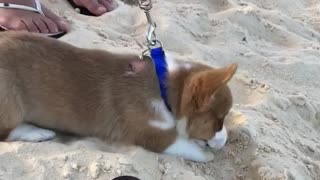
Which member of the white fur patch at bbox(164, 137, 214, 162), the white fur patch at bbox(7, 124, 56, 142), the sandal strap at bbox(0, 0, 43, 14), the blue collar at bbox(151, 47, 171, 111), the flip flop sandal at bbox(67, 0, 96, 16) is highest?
the blue collar at bbox(151, 47, 171, 111)

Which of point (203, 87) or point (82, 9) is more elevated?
point (203, 87)

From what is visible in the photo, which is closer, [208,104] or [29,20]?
[208,104]

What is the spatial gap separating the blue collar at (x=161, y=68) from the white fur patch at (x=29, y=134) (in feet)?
1.48

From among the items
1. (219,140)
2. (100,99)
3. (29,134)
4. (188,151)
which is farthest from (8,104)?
(219,140)

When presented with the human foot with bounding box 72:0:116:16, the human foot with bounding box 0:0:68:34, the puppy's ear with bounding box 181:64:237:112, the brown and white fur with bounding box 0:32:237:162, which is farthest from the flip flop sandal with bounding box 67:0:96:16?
the puppy's ear with bounding box 181:64:237:112

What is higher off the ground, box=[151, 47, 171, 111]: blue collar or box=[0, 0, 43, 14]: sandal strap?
box=[151, 47, 171, 111]: blue collar

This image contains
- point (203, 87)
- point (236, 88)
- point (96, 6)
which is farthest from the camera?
point (96, 6)

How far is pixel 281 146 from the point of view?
273 cm

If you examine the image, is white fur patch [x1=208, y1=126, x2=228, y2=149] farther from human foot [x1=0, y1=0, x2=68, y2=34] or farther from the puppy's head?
human foot [x1=0, y1=0, x2=68, y2=34]

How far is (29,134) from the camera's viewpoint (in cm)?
253

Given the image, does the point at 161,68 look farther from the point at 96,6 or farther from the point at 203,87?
the point at 96,6

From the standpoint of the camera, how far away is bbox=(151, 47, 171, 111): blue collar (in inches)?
99.7

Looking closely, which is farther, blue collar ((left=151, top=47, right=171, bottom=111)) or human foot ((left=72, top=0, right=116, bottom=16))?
human foot ((left=72, top=0, right=116, bottom=16))

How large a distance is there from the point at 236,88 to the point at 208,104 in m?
0.68
